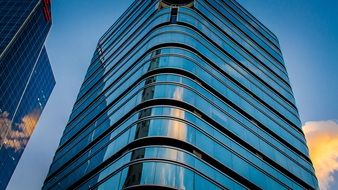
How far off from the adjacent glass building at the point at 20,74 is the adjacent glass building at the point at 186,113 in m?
54.9

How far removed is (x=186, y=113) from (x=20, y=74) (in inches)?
3697

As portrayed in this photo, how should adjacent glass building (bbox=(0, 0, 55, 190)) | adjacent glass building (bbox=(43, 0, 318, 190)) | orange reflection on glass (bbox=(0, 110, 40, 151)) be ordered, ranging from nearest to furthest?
adjacent glass building (bbox=(43, 0, 318, 190)) → adjacent glass building (bbox=(0, 0, 55, 190)) → orange reflection on glass (bbox=(0, 110, 40, 151))

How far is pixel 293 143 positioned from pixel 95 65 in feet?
117

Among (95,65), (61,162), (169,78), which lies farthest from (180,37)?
(95,65)

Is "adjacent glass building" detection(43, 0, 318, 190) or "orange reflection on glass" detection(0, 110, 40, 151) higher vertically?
"orange reflection on glass" detection(0, 110, 40, 151)

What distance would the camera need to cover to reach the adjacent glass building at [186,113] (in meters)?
32.9

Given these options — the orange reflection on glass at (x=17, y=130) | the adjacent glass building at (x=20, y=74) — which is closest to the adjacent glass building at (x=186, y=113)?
the adjacent glass building at (x=20, y=74)

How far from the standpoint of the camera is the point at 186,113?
36031 mm

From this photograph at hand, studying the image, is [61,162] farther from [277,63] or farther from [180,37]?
[277,63]

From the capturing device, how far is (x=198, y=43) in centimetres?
4675

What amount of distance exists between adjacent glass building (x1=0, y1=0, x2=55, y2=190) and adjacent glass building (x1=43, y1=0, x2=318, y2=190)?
54867 mm

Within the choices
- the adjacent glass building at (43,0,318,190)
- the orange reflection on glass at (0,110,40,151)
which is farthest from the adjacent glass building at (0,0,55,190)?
the adjacent glass building at (43,0,318,190)

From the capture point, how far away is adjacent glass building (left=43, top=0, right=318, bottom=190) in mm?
32875

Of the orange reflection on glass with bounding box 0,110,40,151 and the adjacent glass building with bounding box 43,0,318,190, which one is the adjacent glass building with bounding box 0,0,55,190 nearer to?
the orange reflection on glass with bounding box 0,110,40,151
